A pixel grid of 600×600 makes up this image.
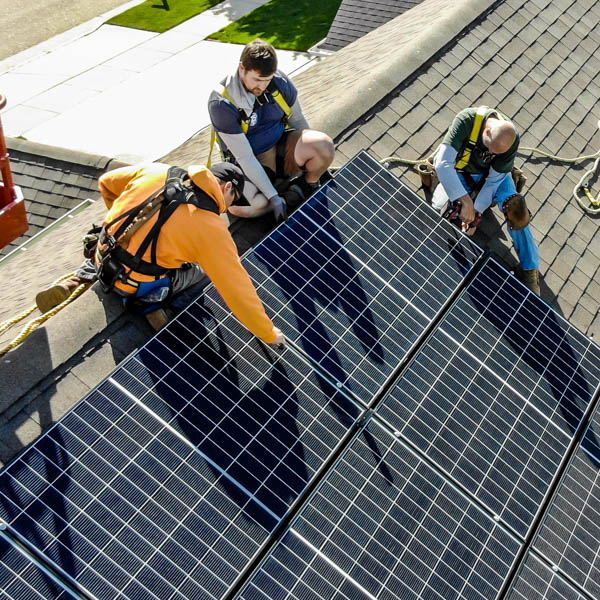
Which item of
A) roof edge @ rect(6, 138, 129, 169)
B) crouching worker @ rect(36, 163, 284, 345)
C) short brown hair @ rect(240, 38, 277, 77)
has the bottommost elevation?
roof edge @ rect(6, 138, 129, 169)

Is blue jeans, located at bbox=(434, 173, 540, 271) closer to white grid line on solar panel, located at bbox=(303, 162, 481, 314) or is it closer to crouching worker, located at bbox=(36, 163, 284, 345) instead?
white grid line on solar panel, located at bbox=(303, 162, 481, 314)

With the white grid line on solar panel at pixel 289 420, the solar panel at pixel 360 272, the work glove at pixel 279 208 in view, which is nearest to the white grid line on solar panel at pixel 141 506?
the white grid line on solar panel at pixel 289 420

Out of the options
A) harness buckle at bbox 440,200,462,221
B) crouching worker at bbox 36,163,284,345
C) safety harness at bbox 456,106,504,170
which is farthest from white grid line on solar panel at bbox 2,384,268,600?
safety harness at bbox 456,106,504,170

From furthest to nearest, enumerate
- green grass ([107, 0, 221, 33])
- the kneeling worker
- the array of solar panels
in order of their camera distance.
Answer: green grass ([107, 0, 221, 33]), the kneeling worker, the array of solar panels

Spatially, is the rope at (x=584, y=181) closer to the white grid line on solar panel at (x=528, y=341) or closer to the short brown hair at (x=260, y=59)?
the white grid line on solar panel at (x=528, y=341)

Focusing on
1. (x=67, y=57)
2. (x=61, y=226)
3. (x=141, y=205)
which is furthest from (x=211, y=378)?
(x=67, y=57)

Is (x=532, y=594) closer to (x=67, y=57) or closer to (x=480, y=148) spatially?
(x=480, y=148)

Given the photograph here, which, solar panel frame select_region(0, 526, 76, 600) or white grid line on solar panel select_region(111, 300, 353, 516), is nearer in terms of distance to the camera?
solar panel frame select_region(0, 526, 76, 600)
